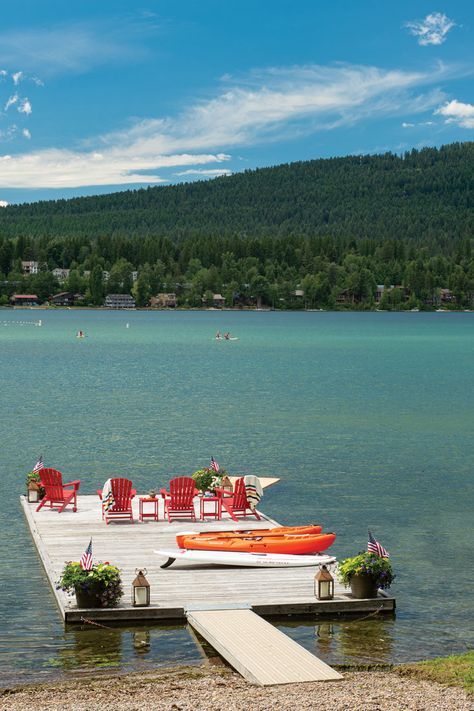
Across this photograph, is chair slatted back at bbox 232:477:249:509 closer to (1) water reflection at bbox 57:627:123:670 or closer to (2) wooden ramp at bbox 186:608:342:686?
(2) wooden ramp at bbox 186:608:342:686

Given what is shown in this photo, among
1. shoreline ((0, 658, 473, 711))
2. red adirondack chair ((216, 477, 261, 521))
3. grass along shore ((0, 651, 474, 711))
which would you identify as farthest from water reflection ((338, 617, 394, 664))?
red adirondack chair ((216, 477, 261, 521))

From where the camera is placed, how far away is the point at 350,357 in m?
125

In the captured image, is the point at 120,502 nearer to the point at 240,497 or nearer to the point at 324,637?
the point at 240,497

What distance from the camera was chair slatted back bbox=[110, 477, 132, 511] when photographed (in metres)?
28.2

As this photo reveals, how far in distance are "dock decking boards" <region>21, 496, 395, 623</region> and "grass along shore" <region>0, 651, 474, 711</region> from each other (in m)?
2.65

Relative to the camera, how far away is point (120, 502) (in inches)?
1114

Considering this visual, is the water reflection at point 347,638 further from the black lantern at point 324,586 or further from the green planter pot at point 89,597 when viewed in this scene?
the green planter pot at point 89,597

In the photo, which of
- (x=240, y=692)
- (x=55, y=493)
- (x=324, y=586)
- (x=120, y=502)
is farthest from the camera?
(x=55, y=493)

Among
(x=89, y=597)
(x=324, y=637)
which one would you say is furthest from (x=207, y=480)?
(x=324, y=637)

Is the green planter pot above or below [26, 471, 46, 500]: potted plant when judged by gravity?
below

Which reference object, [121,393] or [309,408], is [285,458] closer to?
[309,408]

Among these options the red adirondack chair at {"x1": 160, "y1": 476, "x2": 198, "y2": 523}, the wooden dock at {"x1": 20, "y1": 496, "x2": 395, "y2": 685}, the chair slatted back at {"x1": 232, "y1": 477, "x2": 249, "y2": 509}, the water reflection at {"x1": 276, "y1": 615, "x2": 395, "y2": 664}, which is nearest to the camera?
the wooden dock at {"x1": 20, "y1": 496, "x2": 395, "y2": 685}

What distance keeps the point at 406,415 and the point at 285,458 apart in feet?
69.3

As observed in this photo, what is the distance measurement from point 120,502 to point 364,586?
9.04m
